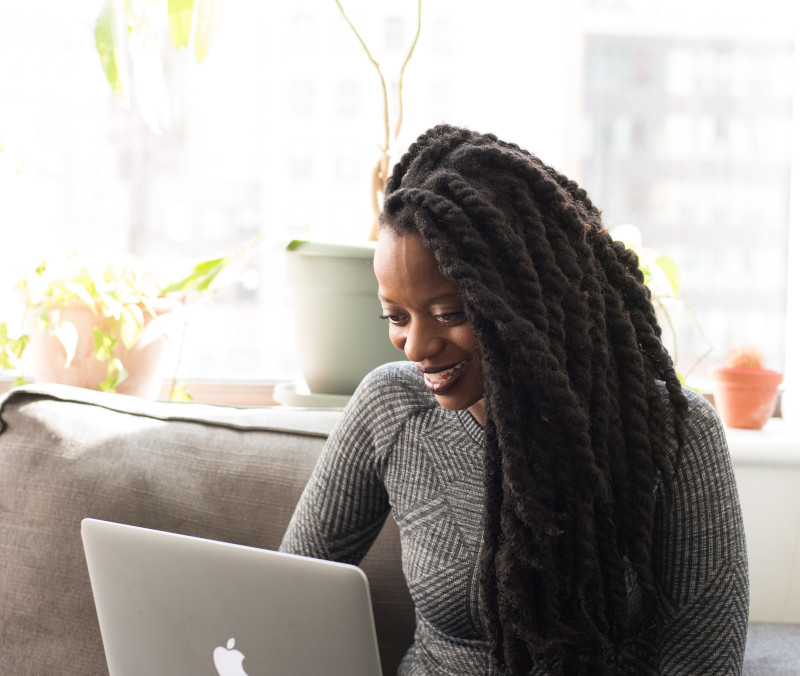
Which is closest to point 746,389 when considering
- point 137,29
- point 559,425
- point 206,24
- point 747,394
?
point 747,394

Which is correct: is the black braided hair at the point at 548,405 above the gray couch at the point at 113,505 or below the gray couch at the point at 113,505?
above

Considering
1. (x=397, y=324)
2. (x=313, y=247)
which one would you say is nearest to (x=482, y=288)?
(x=397, y=324)

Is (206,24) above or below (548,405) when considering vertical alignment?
above

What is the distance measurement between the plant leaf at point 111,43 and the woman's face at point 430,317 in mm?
697

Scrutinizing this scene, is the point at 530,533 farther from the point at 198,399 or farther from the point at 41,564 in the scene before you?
the point at 198,399

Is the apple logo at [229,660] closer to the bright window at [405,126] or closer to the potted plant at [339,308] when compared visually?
the potted plant at [339,308]

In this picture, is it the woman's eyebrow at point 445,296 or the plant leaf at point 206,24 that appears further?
the plant leaf at point 206,24

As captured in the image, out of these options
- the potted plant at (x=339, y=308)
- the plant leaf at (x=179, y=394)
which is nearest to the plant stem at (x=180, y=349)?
the plant leaf at (x=179, y=394)

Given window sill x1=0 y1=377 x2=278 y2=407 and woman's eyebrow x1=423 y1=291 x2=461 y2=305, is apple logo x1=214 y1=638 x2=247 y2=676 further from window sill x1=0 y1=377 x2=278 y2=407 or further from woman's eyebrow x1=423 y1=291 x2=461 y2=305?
window sill x1=0 y1=377 x2=278 y2=407

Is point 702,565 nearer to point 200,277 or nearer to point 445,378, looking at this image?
point 445,378

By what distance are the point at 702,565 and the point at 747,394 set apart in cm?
67

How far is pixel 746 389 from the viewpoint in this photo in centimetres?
144

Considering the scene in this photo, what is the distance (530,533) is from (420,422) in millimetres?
242

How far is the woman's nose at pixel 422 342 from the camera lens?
2.76ft
